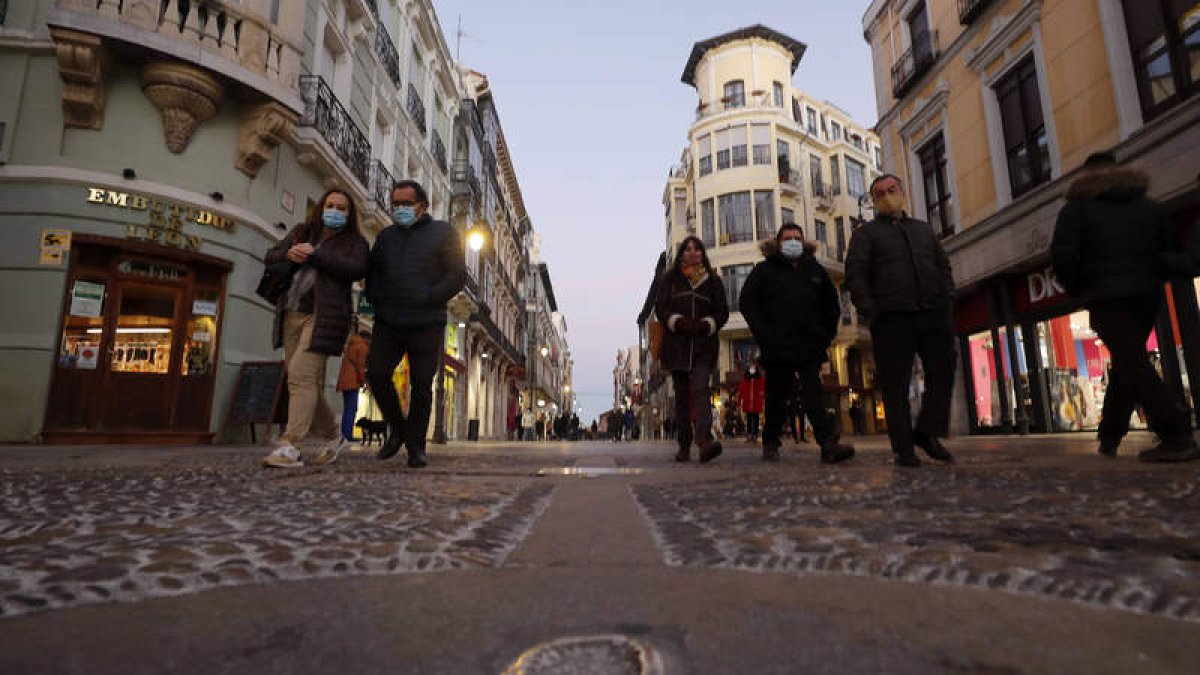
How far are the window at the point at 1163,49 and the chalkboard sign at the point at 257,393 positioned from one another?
1333cm

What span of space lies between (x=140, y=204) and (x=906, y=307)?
1025 cm

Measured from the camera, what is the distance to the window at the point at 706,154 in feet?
107

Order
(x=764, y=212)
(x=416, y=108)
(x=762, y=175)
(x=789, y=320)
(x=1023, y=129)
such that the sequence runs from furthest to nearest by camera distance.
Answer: (x=762, y=175)
(x=764, y=212)
(x=416, y=108)
(x=1023, y=129)
(x=789, y=320)

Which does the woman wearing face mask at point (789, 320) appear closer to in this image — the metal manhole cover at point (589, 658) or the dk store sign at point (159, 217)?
the metal manhole cover at point (589, 658)

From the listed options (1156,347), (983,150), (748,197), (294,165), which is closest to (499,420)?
(748,197)

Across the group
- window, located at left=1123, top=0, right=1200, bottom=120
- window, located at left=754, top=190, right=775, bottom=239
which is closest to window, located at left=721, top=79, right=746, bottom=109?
window, located at left=754, top=190, right=775, bottom=239

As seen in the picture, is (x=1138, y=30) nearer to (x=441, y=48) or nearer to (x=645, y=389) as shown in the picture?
(x=441, y=48)

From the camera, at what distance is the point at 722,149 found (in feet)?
106

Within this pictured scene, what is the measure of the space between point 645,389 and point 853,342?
3423 cm

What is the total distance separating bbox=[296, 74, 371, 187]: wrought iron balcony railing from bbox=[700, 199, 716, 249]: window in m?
20.2

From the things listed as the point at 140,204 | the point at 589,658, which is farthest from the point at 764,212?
the point at 589,658

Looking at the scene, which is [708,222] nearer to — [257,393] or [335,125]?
[335,125]

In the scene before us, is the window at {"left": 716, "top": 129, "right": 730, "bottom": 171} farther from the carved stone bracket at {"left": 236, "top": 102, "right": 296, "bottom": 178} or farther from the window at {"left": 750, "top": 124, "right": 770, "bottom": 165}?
the carved stone bracket at {"left": 236, "top": 102, "right": 296, "bottom": 178}

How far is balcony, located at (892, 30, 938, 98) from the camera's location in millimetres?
14977
